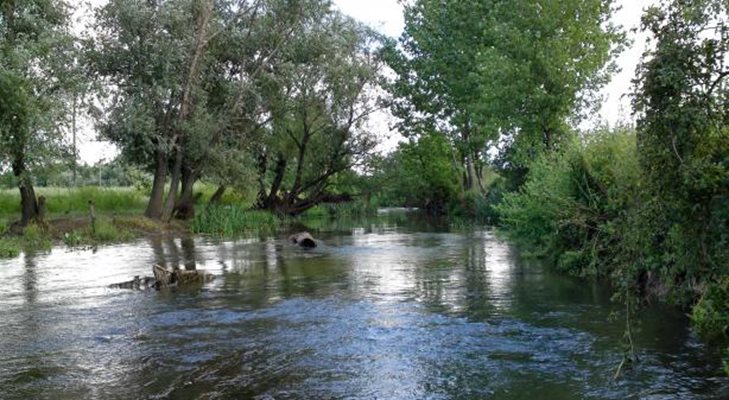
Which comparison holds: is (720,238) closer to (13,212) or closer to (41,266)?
(41,266)

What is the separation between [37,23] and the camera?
3078cm

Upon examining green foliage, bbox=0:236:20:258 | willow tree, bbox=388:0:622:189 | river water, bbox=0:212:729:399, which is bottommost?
river water, bbox=0:212:729:399

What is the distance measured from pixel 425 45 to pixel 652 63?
141 ft

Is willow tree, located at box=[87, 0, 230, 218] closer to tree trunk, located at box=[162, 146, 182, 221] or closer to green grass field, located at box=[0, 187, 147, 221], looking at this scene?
tree trunk, located at box=[162, 146, 182, 221]

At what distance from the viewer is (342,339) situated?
11859 mm

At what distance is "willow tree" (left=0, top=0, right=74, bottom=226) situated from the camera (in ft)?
91.3

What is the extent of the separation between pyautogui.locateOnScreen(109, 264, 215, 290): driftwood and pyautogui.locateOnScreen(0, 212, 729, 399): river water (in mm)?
666

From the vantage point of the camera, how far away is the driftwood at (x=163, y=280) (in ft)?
57.7

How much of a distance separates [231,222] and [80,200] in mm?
12032

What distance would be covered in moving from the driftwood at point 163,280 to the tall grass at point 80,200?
26788 millimetres

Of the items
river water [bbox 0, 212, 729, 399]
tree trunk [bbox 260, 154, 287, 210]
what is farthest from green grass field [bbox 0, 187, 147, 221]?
river water [bbox 0, 212, 729, 399]

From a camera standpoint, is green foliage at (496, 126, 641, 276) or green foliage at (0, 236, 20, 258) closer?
green foliage at (496, 126, 641, 276)

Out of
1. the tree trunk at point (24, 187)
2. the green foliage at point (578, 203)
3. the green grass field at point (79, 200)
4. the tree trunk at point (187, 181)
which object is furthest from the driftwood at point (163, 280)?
the green grass field at point (79, 200)

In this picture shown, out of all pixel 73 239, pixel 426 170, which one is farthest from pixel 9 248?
pixel 426 170
